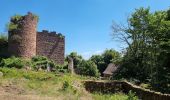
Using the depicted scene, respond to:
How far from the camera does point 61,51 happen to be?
57.8 metres

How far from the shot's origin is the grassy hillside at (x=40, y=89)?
67.6 ft

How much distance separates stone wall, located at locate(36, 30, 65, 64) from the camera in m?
55.8

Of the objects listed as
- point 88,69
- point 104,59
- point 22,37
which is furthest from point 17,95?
point 104,59

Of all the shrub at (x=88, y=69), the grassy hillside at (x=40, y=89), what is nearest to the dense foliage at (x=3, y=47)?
the shrub at (x=88, y=69)

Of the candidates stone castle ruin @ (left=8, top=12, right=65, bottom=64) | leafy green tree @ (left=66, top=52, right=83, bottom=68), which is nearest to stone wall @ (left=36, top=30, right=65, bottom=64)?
stone castle ruin @ (left=8, top=12, right=65, bottom=64)

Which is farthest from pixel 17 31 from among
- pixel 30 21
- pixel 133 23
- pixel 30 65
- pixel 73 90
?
pixel 73 90

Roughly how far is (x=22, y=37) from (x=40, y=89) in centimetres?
3005

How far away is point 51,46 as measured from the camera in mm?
57000

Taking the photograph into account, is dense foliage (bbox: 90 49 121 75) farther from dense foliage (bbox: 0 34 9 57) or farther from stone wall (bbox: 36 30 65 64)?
dense foliage (bbox: 0 34 9 57)

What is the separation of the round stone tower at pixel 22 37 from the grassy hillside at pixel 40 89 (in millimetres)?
22725

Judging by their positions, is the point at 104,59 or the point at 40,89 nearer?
the point at 40,89

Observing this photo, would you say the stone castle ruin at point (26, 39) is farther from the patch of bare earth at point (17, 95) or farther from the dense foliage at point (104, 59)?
the patch of bare earth at point (17, 95)

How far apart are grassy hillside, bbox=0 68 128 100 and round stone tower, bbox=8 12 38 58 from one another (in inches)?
895

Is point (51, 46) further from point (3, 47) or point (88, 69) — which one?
→ point (88, 69)
